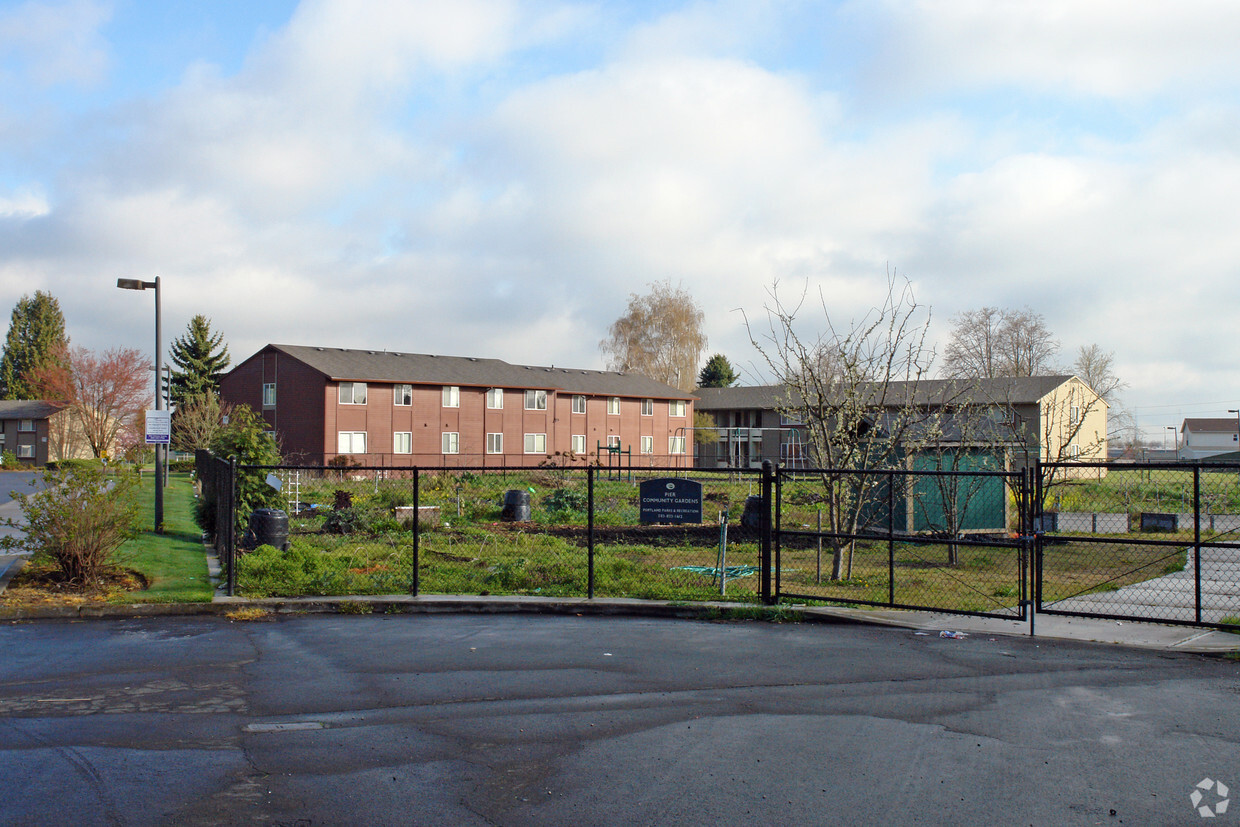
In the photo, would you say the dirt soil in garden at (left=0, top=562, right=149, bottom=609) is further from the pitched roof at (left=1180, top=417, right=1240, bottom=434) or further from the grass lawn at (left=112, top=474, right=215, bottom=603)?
the pitched roof at (left=1180, top=417, right=1240, bottom=434)

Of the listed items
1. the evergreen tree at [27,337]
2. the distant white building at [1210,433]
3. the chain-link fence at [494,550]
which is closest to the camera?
the chain-link fence at [494,550]

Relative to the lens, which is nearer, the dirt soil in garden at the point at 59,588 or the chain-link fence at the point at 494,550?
the dirt soil in garden at the point at 59,588

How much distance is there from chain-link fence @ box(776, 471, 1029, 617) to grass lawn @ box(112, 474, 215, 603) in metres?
8.08

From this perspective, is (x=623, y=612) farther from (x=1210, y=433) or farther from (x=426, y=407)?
(x=1210, y=433)

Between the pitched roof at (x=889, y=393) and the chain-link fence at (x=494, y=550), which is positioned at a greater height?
the pitched roof at (x=889, y=393)

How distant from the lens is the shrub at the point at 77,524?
40.9ft

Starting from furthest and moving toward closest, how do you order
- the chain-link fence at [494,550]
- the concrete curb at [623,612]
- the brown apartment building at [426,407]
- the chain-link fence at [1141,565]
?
the brown apartment building at [426,407], the chain-link fence at [494,550], the chain-link fence at [1141,565], the concrete curb at [623,612]

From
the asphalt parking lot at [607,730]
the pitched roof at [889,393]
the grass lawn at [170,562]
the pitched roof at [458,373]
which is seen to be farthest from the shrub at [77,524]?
the pitched roof at [889,393]

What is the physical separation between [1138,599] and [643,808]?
10.3 m

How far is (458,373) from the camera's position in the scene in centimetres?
5675

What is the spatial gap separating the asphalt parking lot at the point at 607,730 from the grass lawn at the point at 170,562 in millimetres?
2039

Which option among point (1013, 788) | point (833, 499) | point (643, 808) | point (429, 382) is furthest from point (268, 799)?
point (429, 382)

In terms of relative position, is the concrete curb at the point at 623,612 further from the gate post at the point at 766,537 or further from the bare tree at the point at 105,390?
the bare tree at the point at 105,390

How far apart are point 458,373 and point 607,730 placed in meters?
51.7
